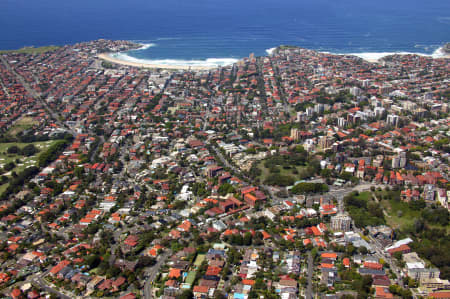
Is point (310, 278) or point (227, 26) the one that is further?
point (227, 26)

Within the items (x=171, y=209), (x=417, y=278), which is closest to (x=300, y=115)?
(x=171, y=209)

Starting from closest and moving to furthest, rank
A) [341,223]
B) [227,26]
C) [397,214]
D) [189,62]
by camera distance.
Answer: [341,223] → [397,214] → [189,62] → [227,26]

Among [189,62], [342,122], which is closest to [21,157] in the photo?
[342,122]

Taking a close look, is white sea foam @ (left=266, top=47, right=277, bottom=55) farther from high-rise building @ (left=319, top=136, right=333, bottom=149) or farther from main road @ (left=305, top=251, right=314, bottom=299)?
main road @ (left=305, top=251, right=314, bottom=299)

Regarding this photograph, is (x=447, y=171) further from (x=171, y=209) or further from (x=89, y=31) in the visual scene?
(x=89, y=31)

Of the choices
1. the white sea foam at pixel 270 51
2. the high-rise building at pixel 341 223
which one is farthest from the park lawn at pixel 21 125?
the white sea foam at pixel 270 51

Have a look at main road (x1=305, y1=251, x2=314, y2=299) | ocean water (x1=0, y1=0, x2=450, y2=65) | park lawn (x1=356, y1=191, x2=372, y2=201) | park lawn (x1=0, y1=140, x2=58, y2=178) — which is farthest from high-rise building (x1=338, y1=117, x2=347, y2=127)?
ocean water (x1=0, y1=0, x2=450, y2=65)

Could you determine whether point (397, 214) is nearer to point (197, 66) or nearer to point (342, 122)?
point (342, 122)
